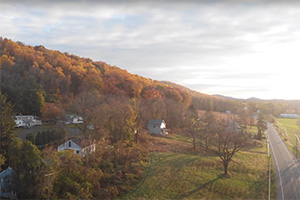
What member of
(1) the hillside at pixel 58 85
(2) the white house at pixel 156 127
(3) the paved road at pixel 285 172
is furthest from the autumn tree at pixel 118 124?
(3) the paved road at pixel 285 172

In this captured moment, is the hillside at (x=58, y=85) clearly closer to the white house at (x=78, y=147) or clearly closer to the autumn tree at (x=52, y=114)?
the autumn tree at (x=52, y=114)

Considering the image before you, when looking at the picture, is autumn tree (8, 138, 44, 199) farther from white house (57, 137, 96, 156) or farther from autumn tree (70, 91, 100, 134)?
autumn tree (70, 91, 100, 134)

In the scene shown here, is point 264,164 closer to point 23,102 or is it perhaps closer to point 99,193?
point 99,193

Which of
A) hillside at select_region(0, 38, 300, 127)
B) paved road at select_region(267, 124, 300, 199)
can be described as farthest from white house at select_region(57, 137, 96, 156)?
paved road at select_region(267, 124, 300, 199)

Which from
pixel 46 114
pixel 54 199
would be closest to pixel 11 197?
pixel 54 199

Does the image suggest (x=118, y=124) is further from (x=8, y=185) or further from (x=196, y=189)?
(x=8, y=185)

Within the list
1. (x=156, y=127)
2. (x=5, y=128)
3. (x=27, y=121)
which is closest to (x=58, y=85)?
(x=27, y=121)
